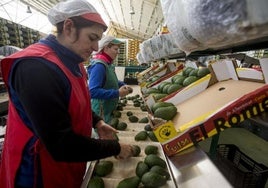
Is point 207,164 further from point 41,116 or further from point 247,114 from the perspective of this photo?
point 41,116

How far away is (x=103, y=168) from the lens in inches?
47.7

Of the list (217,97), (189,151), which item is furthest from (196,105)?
(189,151)

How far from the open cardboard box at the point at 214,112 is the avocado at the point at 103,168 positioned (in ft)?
1.22

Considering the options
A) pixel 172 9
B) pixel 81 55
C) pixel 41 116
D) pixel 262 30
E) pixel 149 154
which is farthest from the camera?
pixel 149 154

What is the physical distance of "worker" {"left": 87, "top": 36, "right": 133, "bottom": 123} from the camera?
208 centimetres

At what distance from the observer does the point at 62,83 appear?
0.93 meters

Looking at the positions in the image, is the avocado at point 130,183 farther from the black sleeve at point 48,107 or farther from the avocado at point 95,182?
the black sleeve at point 48,107

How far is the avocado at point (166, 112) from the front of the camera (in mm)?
1170

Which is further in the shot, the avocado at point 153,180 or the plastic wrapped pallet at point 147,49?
the plastic wrapped pallet at point 147,49

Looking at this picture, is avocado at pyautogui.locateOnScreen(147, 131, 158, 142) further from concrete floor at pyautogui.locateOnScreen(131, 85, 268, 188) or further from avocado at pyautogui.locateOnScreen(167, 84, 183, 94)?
concrete floor at pyautogui.locateOnScreen(131, 85, 268, 188)

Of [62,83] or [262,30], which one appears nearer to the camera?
[262,30]

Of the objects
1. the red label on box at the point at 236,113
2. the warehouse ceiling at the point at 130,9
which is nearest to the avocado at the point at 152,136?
the red label on box at the point at 236,113

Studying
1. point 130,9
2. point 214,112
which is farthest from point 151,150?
point 130,9

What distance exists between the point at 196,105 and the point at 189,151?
0.86 ft
